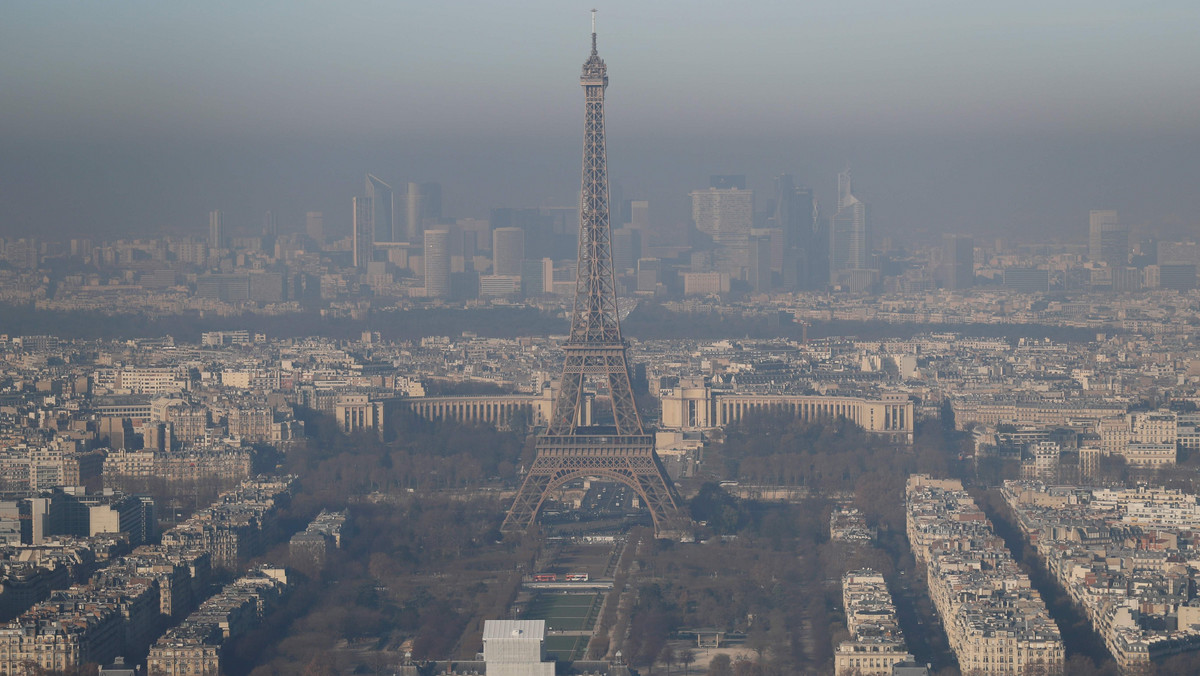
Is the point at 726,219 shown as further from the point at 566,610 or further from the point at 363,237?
the point at 566,610

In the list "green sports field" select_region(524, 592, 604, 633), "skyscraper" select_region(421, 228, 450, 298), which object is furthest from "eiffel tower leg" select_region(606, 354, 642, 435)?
"skyscraper" select_region(421, 228, 450, 298)

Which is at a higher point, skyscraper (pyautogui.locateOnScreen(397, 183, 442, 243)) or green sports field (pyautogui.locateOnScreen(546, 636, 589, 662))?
skyscraper (pyautogui.locateOnScreen(397, 183, 442, 243))

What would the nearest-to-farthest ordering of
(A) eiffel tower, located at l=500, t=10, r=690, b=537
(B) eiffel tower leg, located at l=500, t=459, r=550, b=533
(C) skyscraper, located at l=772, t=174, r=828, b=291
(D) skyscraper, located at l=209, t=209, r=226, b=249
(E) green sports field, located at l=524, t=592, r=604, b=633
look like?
(E) green sports field, located at l=524, t=592, r=604, b=633, (B) eiffel tower leg, located at l=500, t=459, r=550, b=533, (A) eiffel tower, located at l=500, t=10, r=690, b=537, (D) skyscraper, located at l=209, t=209, r=226, b=249, (C) skyscraper, located at l=772, t=174, r=828, b=291

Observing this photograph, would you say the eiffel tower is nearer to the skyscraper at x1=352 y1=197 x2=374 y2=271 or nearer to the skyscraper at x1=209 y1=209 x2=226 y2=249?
the skyscraper at x1=209 y1=209 x2=226 y2=249

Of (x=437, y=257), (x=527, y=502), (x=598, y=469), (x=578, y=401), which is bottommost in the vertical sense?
(x=527, y=502)

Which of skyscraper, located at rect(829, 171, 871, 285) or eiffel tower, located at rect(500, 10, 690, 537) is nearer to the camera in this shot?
eiffel tower, located at rect(500, 10, 690, 537)

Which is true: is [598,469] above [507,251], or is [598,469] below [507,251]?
below

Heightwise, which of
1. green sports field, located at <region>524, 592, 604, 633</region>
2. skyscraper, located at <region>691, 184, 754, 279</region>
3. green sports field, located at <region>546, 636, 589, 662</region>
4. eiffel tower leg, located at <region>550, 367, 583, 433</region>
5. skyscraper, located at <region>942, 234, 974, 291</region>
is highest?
skyscraper, located at <region>691, 184, 754, 279</region>

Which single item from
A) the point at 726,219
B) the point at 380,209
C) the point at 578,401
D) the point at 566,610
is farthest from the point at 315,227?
the point at 566,610
